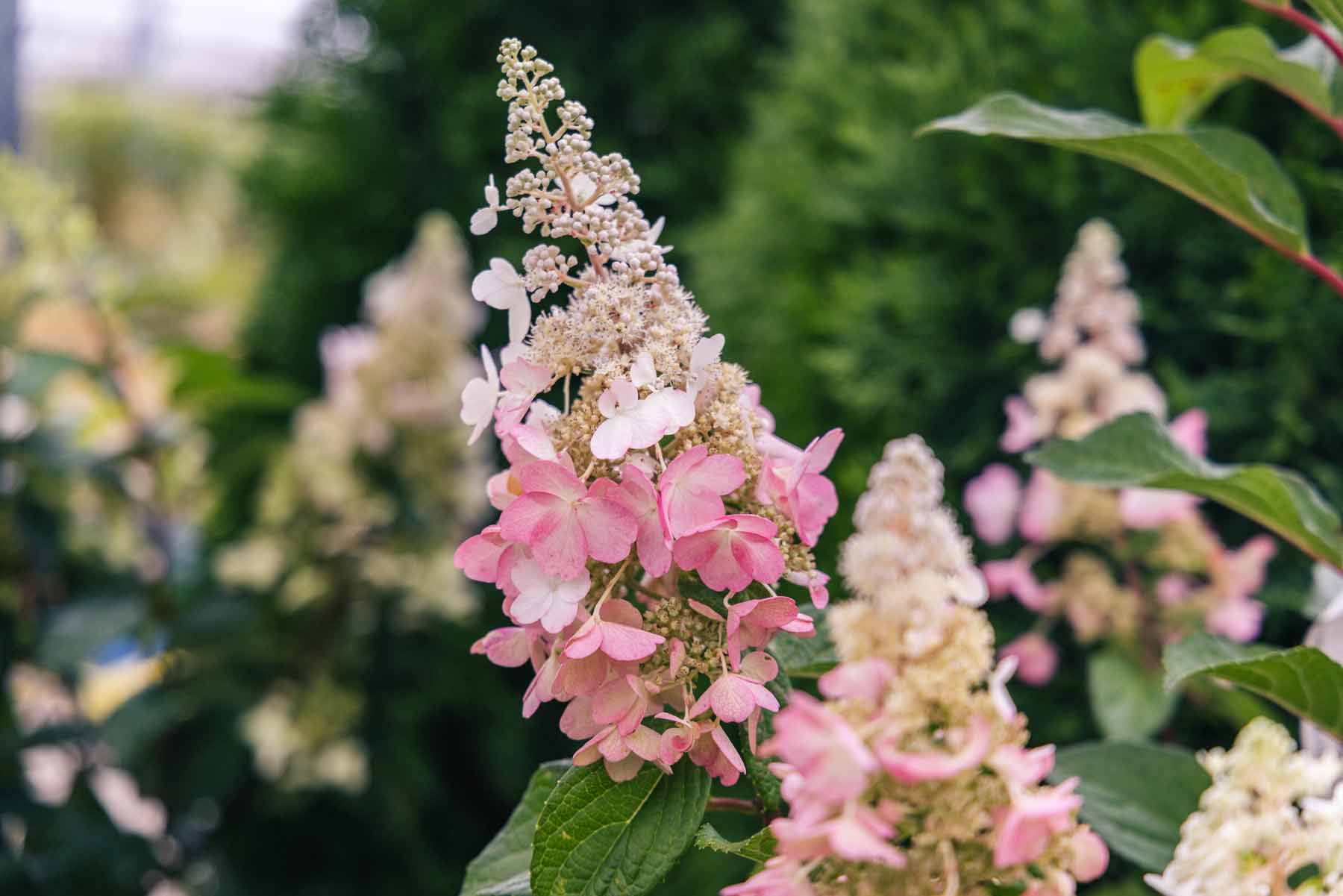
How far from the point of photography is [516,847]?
56 cm

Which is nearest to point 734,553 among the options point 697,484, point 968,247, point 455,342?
point 697,484

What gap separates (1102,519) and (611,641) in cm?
82

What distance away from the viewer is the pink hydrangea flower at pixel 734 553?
0.43m

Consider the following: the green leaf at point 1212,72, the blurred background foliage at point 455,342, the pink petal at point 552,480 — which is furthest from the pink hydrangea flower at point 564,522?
the blurred background foliage at point 455,342

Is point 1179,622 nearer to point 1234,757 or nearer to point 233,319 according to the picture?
point 1234,757

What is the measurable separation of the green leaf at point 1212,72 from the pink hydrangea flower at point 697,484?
0.53 metres

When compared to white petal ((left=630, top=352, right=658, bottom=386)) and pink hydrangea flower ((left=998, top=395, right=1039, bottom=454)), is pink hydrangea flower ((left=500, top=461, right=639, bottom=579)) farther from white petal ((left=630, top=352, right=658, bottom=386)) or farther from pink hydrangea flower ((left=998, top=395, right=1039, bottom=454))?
pink hydrangea flower ((left=998, top=395, right=1039, bottom=454))

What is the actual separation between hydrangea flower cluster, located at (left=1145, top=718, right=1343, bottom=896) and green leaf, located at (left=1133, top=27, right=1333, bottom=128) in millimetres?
502

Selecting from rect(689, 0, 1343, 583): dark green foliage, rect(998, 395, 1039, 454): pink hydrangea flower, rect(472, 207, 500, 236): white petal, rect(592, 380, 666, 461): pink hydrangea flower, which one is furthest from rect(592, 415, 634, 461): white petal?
rect(689, 0, 1343, 583): dark green foliage

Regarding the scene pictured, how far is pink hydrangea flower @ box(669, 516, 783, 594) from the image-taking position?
1.42 ft

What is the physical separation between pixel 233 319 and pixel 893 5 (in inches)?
74.2

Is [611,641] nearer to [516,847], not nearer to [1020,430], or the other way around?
[516,847]

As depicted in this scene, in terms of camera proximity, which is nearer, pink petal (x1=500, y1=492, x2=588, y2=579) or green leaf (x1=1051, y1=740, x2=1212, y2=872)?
pink petal (x1=500, y1=492, x2=588, y2=579)

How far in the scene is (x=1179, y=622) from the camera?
113 centimetres
